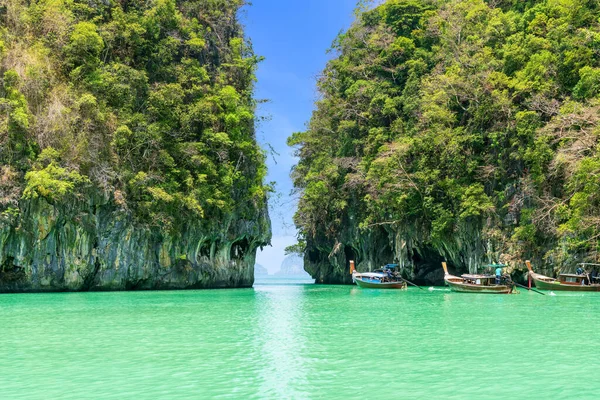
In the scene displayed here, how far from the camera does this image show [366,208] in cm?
3506

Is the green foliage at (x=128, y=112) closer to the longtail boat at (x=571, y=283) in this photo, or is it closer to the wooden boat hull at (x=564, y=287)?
the wooden boat hull at (x=564, y=287)

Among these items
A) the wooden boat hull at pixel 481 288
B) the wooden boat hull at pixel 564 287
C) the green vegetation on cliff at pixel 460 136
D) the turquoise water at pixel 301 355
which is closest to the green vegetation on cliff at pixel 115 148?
the green vegetation on cliff at pixel 460 136

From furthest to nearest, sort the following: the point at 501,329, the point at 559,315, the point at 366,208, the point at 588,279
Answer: the point at 366,208 → the point at 588,279 → the point at 559,315 → the point at 501,329

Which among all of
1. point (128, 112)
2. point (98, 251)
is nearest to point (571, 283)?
point (98, 251)

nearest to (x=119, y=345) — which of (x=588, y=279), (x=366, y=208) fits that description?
(x=588, y=279)

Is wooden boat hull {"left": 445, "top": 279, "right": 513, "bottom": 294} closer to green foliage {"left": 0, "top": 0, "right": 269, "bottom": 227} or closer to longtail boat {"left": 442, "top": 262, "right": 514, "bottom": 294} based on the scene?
longtail boat {"left": 442, "top": 262, "right": 514, "bottom": 294}

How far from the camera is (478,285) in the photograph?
2297 cm

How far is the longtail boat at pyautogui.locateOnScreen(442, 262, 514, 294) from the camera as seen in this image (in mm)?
22484

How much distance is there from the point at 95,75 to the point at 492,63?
765 inches

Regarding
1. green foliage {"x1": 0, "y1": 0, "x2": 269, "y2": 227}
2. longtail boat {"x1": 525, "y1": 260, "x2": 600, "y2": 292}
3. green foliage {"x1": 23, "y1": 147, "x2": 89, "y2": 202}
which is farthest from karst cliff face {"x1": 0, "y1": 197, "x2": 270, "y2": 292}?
longtail boat {"x1": 525, "y1": 260, "x2": 600, "y2": 292}

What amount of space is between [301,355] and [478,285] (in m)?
16.1

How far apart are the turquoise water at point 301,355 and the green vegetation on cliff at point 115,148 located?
33.9ft

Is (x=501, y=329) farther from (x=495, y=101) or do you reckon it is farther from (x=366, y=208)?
(x=366, y=208)

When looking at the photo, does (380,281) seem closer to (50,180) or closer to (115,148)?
(115,148)
